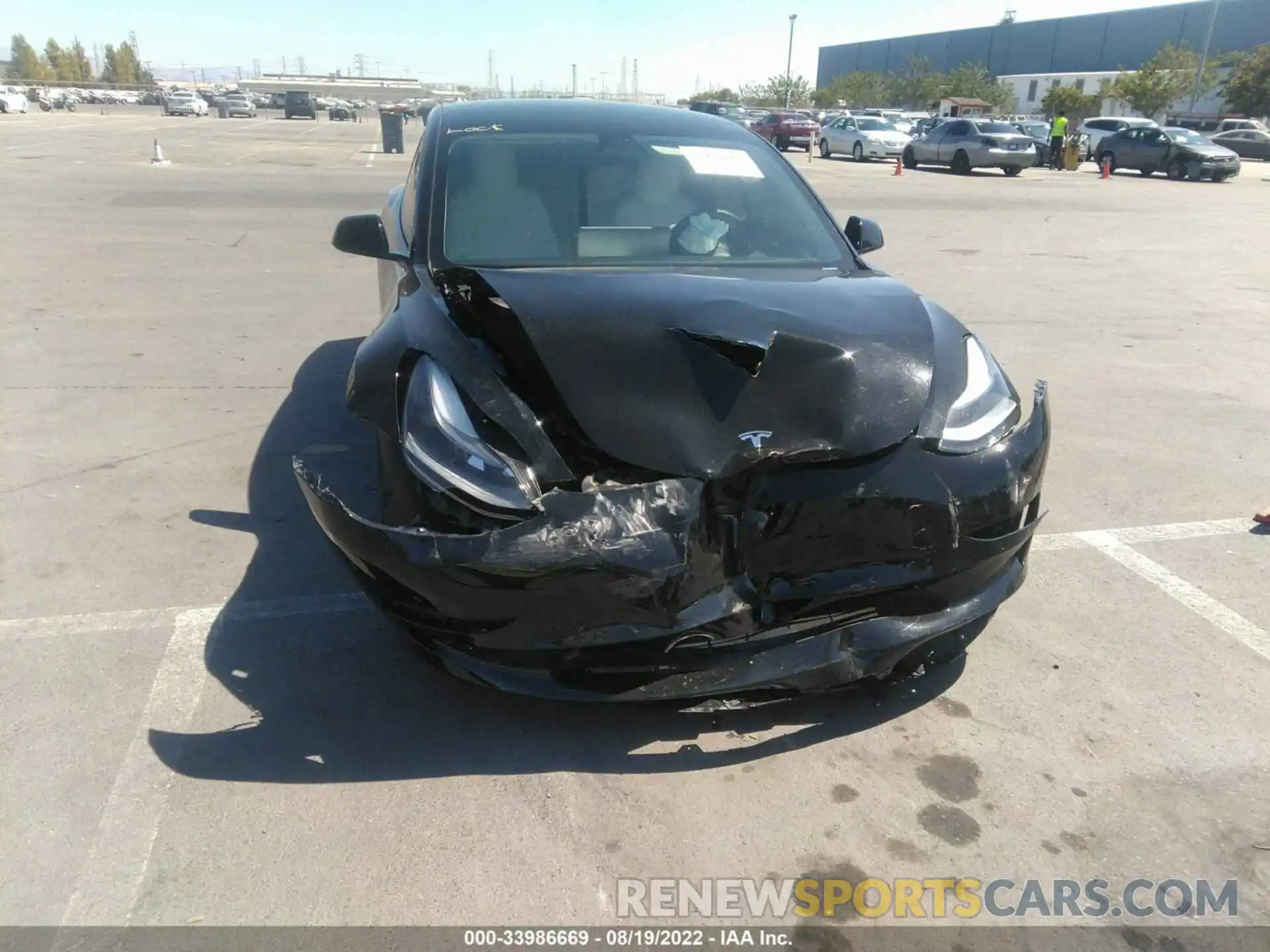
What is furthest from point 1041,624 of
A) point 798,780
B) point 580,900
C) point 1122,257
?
point 1122,257

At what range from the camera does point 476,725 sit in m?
2.90

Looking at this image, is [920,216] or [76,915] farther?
[920,216]

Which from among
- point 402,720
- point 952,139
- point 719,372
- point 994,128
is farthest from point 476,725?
point 994,128

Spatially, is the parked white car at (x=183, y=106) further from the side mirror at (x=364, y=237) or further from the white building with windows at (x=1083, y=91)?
the side mirror at (x=364, y=237)

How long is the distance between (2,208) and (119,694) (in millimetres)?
14022

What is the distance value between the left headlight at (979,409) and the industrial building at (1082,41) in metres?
75.0

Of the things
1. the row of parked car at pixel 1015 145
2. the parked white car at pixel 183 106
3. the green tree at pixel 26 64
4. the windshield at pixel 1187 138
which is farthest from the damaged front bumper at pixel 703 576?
the green tree at pixel 26 64

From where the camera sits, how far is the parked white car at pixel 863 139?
109 ft

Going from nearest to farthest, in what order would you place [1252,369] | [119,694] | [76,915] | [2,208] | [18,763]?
[76,915]
[18,763]
[119,694]
[1252,369]
[2,208]

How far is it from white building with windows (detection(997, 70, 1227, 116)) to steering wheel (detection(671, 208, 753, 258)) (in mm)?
66406

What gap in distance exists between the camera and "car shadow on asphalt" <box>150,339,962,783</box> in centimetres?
273

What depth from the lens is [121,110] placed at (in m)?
67.8

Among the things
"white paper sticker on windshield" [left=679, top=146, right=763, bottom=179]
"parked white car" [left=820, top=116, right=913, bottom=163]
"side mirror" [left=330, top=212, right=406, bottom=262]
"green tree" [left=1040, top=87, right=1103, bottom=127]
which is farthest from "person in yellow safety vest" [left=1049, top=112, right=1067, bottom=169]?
"side mirror" [left=330, top=212, right=406, bottom=262]

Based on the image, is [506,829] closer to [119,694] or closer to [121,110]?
[119,694]
